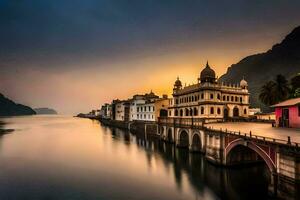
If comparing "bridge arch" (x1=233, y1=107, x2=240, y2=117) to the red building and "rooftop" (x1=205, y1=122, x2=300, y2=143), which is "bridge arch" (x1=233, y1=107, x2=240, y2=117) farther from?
the red building

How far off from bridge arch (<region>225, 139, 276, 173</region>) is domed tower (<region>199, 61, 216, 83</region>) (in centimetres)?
3623

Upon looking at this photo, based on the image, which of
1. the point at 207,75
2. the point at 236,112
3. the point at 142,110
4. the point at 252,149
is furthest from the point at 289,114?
the point at 142,110

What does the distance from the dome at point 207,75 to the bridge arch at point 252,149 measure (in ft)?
119

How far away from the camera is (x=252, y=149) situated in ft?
104

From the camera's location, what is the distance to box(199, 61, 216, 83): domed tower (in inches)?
2817

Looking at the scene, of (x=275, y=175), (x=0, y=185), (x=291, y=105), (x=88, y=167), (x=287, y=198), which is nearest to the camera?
(x=287, y=198)

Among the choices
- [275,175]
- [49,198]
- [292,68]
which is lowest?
[49,198]

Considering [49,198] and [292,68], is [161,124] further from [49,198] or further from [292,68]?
[292,68]

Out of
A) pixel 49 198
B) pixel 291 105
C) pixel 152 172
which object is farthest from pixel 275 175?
pixel 49 198

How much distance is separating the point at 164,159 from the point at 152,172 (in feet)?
33.6

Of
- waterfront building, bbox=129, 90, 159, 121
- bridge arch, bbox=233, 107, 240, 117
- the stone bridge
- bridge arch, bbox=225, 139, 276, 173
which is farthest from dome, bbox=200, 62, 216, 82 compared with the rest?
bridge arch, bbox=225, 139, 276, 173

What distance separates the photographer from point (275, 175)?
24797mm

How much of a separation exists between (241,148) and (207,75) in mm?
36392

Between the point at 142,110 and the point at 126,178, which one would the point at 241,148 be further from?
the point at 142,110
